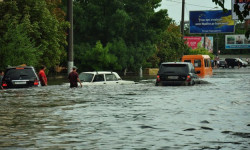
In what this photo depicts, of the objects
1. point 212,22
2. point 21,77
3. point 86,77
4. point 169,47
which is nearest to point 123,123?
point 21,77

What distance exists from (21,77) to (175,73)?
8320 millimetres

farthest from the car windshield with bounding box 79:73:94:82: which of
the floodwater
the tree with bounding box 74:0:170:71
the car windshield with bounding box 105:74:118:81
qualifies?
the tree with bounding box 74:0:170:71

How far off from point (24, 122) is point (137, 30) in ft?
141

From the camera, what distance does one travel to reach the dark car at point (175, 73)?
3123 centimetres

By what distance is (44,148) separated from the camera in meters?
10.4

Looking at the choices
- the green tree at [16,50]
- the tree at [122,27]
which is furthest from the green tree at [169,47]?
the green tree at [16,50]

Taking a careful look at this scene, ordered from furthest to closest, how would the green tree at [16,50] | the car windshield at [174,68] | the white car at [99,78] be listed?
1. the green tree at [16,50]
2. the car windshield at [174,68]
3. the white car at [99,78]

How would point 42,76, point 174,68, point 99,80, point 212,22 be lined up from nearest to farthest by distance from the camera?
point 99,80 → point 42,76 → point 174,68 → point 212,22

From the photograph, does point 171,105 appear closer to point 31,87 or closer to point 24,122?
point 24,122

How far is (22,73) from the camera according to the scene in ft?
89.2

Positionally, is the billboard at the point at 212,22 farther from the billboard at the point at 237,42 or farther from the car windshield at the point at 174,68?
the billboard at the point at 237,42

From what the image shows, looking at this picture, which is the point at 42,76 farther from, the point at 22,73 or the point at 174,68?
the point at 174,68

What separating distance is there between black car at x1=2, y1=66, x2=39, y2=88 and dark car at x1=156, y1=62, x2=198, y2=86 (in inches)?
290

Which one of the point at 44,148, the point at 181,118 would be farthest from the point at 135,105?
the point at 44,148
